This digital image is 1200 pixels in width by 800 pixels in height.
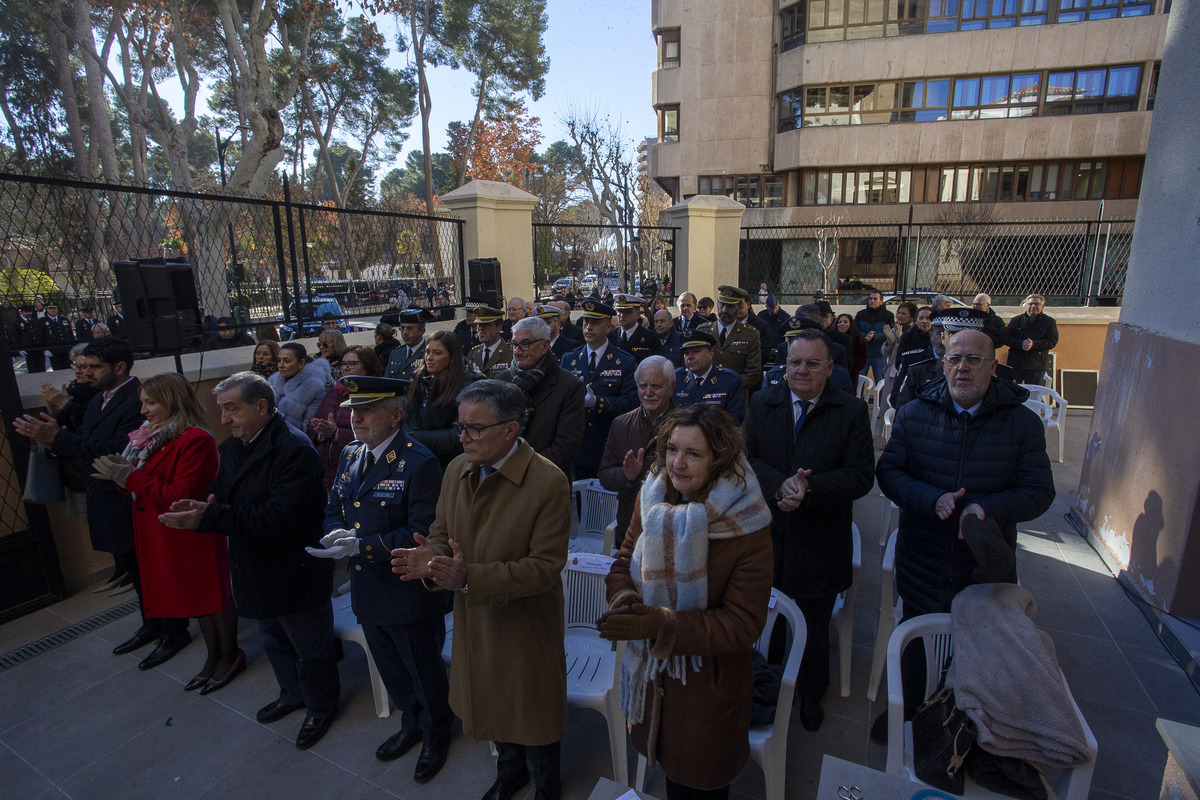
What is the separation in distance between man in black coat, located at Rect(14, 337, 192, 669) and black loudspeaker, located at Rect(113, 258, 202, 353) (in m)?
0.57

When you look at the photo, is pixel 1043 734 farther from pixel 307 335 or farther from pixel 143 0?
pixel 143 0

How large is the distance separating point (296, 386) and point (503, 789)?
3.36 metres

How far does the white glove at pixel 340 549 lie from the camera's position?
2398 mm

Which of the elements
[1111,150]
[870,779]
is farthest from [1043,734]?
[1111,150]

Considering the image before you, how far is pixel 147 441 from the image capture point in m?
3.24

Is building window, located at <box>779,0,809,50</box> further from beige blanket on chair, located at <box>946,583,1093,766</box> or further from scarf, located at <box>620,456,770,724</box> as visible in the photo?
scarf, located at <box>620,456,770,724</box>

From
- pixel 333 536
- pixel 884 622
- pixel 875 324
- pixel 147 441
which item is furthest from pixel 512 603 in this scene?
pixel 875 324

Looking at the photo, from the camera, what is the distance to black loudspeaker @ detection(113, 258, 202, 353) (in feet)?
14.3

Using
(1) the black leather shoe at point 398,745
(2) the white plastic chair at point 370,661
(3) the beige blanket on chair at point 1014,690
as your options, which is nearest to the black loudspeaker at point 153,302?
(2) the white plastic chair at point 370,661

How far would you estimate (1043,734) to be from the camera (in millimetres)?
1804

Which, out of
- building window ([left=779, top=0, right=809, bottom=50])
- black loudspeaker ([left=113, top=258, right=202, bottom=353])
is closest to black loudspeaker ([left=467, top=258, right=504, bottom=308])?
black loudspeaker ([left=113, top=258, right=202, bottom=353])

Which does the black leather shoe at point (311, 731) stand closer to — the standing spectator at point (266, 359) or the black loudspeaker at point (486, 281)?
the standing spectator at point (266, 359)

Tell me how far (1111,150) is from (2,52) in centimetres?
3673

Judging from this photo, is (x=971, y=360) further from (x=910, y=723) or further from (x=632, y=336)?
(x=632, y=336)
